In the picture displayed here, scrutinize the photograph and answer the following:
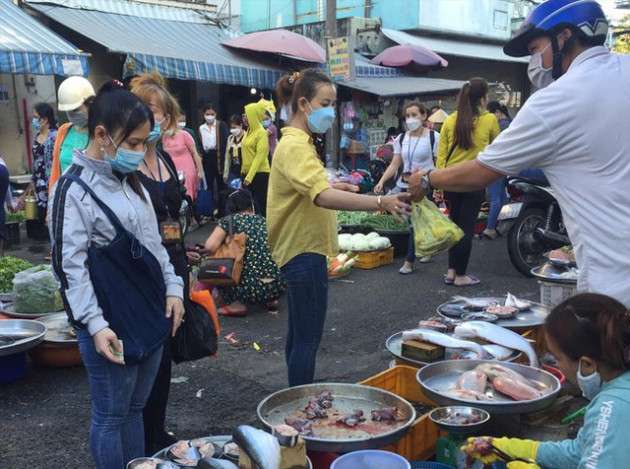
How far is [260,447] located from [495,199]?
7588 mm

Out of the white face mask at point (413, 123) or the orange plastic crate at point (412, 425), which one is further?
the white face mask at point (413, 123)

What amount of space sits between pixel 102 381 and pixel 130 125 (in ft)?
3.42

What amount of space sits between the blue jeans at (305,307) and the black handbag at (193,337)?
46 cm

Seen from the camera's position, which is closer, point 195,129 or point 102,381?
point 102,381

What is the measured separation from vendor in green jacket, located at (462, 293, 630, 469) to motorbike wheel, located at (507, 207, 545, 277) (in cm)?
542

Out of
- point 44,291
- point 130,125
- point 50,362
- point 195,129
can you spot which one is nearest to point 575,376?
point 130,125

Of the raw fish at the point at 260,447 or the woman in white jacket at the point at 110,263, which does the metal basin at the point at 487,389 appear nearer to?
the raw fish at the point at 260,447

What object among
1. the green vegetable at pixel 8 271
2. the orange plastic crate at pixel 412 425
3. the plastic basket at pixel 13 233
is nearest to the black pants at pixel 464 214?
the orange plastic crate at pixel 412 425

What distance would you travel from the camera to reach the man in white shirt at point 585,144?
249 centimetres

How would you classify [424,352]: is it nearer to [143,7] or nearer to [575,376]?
[575,376]

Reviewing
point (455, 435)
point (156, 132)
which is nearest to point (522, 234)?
point (455, 435)

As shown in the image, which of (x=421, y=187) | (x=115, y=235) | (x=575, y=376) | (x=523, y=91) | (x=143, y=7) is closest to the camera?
(x=575, y=376)

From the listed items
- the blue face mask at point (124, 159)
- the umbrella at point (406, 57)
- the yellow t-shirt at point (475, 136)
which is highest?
the umbrella at point (406, 57)

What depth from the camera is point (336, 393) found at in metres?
3.50
